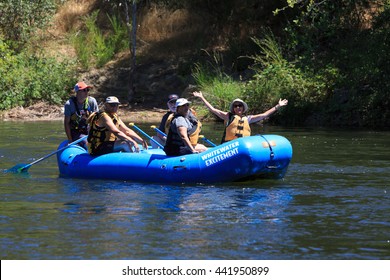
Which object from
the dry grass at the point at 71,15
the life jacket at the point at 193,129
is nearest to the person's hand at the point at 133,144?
the life jacket at the point at 193,129

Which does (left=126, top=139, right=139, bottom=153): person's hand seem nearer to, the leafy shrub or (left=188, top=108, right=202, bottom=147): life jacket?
(left=188, top=108, right=202, bottom=147): life jacket

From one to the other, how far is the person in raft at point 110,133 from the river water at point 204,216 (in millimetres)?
559

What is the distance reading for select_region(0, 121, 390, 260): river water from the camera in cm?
867

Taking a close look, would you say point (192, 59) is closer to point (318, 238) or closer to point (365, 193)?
point (365, 193)

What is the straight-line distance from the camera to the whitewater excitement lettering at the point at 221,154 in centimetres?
1202

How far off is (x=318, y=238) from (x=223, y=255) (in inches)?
46.2

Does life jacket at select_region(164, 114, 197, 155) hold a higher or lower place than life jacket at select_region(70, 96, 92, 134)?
lower

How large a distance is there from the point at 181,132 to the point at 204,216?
2300 millimetres

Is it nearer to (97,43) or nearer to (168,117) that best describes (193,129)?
(168,117)

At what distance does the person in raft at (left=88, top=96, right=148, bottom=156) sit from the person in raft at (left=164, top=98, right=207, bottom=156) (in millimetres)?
546

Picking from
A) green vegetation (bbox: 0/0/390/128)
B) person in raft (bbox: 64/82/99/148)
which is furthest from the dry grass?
person in raft (bbox: 64/82/99/148)

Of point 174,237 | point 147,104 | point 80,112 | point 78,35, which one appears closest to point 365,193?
point 174,237

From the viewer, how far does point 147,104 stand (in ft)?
88.7

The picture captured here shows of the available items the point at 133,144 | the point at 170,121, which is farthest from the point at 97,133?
the point at 170,121
